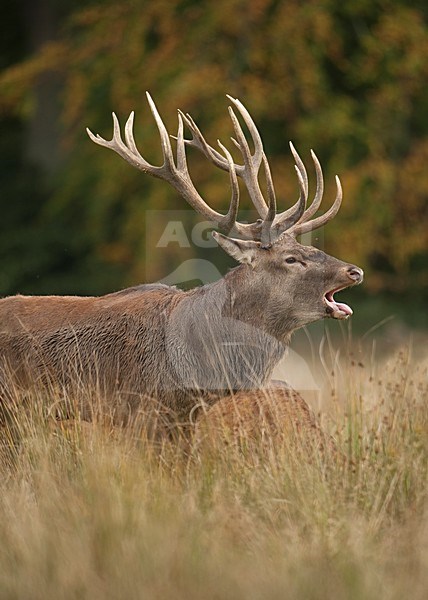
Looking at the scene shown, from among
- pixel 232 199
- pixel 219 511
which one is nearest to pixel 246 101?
pixel 232 199

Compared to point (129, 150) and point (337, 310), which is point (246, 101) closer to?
point (129, 150)

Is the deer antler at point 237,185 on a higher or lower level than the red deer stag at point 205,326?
higher

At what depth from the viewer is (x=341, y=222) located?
14703mm

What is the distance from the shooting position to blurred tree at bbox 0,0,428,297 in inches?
576

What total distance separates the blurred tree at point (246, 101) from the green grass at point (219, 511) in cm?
851

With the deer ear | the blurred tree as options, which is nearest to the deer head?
the deer ear

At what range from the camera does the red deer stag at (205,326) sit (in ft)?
19.8

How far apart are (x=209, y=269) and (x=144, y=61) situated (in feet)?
17.0

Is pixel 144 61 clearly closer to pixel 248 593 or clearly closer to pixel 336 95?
pixel 336 95

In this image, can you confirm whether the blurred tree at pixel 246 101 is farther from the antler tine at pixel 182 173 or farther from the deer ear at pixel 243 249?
the deer ear at pixel 243 249

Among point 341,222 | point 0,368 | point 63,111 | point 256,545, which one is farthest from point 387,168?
point 256,545

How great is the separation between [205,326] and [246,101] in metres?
8.72

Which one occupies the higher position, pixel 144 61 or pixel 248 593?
pixel 144 61

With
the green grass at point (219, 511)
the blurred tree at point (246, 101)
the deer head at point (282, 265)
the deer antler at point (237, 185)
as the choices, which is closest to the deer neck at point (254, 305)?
the deer head at point (282, 265)
